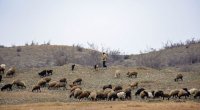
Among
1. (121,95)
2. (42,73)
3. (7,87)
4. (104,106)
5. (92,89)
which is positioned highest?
(42,73)

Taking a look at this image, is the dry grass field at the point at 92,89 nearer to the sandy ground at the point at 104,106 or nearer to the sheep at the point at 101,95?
the sandy ground at the point at 104,106

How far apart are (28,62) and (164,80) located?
2160 cm

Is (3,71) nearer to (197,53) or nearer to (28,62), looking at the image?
(28,62)

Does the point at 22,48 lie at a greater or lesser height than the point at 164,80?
greater

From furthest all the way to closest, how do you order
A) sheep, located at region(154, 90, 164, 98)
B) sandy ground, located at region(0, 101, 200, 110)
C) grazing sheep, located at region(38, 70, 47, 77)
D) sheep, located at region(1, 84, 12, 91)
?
grazing sheep, located at region(38, 70, 47, 77) < sheep, located at region(1, 84, 12, 91) < sheep, located at region(154, 90, 164, 98) < sandy ground, located at region(0, 101, 200, 110)

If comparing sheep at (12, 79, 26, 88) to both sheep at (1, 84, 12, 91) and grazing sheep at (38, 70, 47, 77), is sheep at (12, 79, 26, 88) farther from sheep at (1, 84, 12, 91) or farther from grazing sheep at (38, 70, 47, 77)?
grazing sheep at (38, 70, 47, 77)

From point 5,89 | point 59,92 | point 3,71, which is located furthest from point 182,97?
point 3,71

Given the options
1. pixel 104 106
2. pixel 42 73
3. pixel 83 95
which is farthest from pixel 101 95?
pixel 42 73

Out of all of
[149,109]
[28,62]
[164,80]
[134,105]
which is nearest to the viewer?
[149,109]

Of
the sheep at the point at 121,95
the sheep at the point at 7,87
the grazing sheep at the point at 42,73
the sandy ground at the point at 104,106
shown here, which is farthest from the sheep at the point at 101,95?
the grazing sheep at the point at 42,73

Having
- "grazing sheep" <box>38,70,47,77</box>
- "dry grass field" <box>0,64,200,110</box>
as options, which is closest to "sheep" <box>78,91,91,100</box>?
"dry grass field" <box>0,64,200,110</box>

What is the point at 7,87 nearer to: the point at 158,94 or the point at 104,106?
the point at 104,106

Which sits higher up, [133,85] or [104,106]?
[133,85]

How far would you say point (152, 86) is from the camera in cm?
2900
